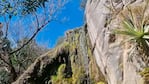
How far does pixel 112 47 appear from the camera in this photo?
9.39m

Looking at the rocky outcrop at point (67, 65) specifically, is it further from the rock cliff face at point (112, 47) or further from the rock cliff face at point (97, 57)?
the rock cliff face at point (112, 47)

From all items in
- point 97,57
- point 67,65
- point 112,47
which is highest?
point 112,47

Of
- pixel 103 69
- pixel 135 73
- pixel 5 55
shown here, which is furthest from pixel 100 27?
pixel 5 55

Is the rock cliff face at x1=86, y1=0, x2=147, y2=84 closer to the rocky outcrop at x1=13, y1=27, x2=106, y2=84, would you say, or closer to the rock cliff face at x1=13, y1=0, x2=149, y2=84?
the rock cliff face at x1=13, y1=0, x2=149, y2=84

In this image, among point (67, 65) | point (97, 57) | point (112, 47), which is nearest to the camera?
point (112, 47)

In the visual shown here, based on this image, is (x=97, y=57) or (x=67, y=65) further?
(x=67, y=65)

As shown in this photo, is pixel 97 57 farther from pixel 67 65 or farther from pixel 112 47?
pixel 67 65

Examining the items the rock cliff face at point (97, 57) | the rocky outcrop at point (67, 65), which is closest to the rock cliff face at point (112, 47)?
the rock cliff face at point (97, 57)

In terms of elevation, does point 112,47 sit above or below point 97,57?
above

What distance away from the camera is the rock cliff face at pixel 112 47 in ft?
27.6

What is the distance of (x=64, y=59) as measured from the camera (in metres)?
16.2

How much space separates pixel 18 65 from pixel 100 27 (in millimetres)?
12757

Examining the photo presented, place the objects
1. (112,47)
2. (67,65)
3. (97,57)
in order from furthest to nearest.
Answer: (67,65) < (97,57) < (112,47)

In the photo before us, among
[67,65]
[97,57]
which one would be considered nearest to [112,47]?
[97,57]
